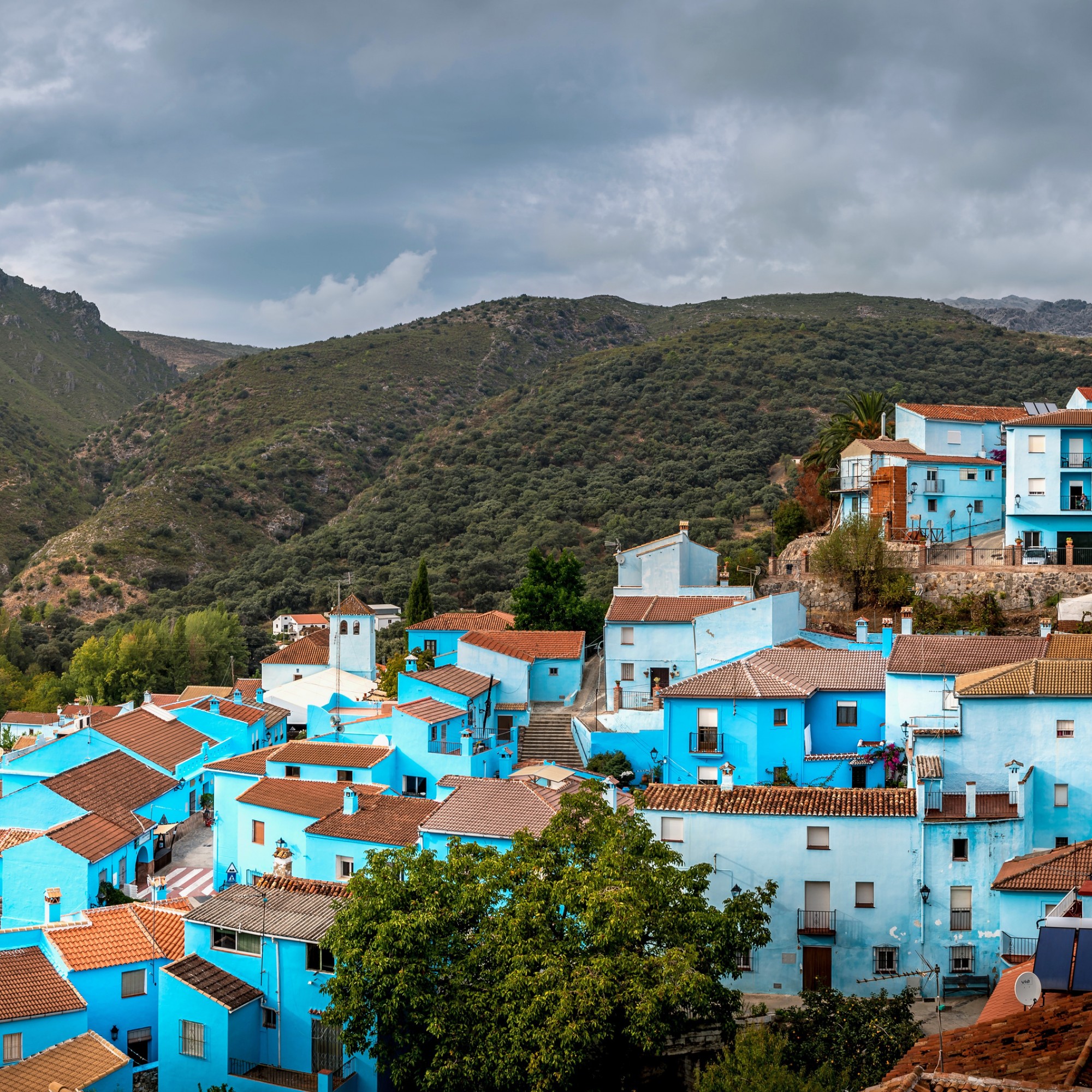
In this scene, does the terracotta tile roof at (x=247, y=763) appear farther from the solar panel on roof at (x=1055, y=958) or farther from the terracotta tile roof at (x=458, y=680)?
the solar panel on roof at (x=1055, y=958)

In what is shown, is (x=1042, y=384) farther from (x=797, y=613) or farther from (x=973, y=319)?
(x=797, y=613)

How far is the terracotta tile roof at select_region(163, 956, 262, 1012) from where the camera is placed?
24.8 m

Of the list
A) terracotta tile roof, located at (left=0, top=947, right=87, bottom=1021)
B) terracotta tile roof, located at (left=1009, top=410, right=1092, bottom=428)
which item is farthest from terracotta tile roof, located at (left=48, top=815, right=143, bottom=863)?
terracotta tile roof, located at (left=1009, top=410, right=1092, bottom=428)

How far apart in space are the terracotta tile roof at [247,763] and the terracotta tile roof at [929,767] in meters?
21.9

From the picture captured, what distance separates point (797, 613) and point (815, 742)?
346 inches

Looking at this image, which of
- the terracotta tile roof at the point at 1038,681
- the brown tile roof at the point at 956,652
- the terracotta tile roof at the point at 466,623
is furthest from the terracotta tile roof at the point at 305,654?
the terracotta tile roof at the point at 1038,681

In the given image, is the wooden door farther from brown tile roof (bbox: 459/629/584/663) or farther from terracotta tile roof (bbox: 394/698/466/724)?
brown tile roof (bbox: 459/629/584/663)

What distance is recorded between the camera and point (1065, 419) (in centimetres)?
4278

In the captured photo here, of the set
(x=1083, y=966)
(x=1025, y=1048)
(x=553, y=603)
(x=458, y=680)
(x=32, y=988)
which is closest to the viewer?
(x=1025, y=1048)

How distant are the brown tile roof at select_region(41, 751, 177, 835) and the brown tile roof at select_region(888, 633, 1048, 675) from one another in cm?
2518

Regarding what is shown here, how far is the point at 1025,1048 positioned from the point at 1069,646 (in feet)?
73.5

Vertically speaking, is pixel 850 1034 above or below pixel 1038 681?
below

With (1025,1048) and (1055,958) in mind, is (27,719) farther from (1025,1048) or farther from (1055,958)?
(1025,1048)

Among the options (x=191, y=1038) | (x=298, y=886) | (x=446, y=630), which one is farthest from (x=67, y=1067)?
(x=446, y=630)
